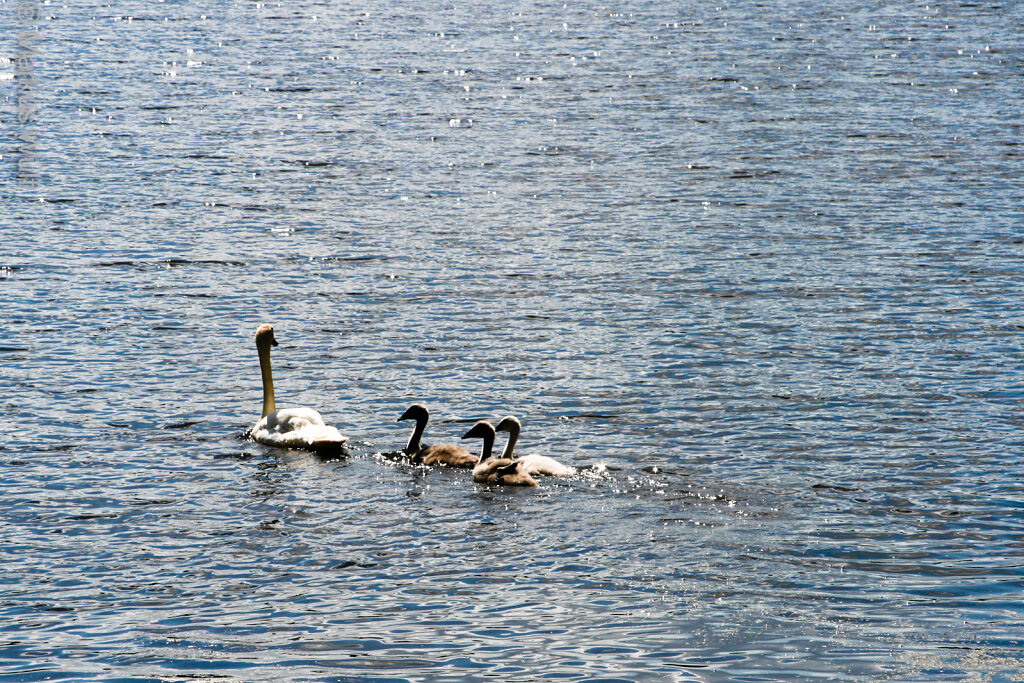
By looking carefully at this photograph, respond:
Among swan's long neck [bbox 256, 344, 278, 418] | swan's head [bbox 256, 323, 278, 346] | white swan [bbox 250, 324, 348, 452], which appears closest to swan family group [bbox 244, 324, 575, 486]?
white swan [bbox 250, 324, 348, 452]

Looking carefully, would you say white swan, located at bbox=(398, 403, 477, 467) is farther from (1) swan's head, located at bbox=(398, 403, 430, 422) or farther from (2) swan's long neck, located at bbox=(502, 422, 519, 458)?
(2) swan's long neck, located at bbox=(502, 422, 519, 458)

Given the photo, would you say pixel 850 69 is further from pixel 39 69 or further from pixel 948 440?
pixel 948 440

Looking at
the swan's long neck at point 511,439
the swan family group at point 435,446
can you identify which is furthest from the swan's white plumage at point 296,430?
the swan's long neck at point 511,439

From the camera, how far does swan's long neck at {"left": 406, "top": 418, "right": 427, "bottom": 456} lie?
15.3 meters

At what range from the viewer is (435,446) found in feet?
49.8

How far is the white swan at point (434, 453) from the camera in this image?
49.5 feet

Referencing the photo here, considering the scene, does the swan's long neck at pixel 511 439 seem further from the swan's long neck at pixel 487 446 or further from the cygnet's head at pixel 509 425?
the swan's long neck at pixel 487 446

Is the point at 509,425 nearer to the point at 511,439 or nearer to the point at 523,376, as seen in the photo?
the point at 511,439

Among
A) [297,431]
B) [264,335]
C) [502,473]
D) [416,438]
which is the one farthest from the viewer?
[264,335]

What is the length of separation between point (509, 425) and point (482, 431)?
37cm

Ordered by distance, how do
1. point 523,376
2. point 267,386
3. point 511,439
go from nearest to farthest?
point 511,439 → point 267,386 → point 523,376

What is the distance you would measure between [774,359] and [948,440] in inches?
146

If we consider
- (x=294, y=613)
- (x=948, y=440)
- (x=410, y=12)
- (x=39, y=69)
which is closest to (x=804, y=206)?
(x=948, y=440)

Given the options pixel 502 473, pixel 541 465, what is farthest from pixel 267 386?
pixel 541 465
